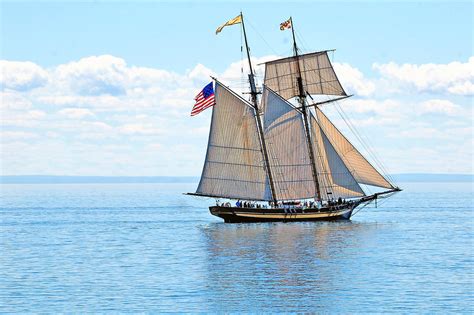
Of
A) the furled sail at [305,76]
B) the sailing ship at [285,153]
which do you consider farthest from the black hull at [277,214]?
the furled sail at [305,76]

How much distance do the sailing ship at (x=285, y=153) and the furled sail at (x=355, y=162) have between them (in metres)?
→ 0.11

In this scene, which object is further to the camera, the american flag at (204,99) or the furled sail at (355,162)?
the furled sail at (355,162)

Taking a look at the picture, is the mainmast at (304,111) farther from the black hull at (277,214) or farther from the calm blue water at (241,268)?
the calm blue water at (241,268)

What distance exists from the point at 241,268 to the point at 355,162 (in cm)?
3706

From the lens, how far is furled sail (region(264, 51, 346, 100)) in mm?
105250

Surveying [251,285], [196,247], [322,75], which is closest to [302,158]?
[322,75]

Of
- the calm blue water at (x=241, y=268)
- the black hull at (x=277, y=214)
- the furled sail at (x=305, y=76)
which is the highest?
the furled sail at (x=305, y=76)

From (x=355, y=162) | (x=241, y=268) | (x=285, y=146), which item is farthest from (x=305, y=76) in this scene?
(x=241, y=268)

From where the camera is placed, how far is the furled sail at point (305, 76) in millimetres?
105250

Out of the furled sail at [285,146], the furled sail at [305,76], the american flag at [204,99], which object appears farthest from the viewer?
the furled sail at [305,76]

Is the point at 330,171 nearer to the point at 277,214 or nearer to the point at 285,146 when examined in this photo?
the point at 285,146

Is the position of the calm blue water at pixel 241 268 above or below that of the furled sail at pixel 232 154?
below

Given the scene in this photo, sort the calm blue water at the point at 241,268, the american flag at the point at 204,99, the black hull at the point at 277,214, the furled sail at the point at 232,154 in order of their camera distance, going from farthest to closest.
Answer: the black hull at the point at 277,214 < the furled sail at the point at 232,154 < the american flag at the point at 204,99 < the calm blue water at the point at 241,268

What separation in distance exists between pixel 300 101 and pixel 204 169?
592 inches
